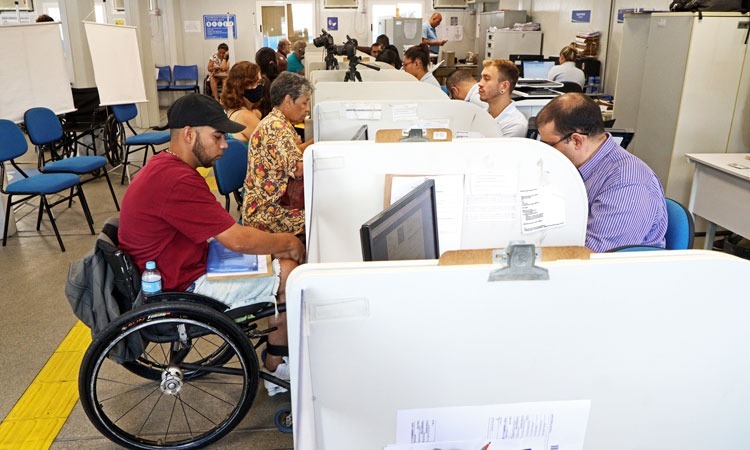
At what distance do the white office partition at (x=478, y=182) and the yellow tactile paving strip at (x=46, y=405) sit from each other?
133 cm

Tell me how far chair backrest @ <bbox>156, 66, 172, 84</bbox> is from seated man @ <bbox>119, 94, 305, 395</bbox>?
30.4ft

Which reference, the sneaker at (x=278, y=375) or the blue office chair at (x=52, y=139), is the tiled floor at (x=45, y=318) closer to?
the sneaker at (x=278, y=375)

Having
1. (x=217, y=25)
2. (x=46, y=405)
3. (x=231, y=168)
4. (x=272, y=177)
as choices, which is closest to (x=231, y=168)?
(x=231, y=168)

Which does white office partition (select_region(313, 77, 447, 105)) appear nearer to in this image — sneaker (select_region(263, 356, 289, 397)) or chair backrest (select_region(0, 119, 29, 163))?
sneaker (select_region(263, 356, 289, 397))

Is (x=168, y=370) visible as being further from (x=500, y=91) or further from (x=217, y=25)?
(x=217, y=25)

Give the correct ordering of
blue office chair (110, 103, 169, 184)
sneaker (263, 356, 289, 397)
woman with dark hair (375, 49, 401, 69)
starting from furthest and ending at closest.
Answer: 1. woman with dark hair (375, 49, 401, 69)
2. blue office chair (110, 103, 169, 184)
3. sneaker (263, 356, 289, 397)

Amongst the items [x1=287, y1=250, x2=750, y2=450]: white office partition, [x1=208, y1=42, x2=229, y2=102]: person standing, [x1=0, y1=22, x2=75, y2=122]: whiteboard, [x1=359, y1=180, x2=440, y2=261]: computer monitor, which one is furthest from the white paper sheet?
[x1=208, y1=42, x2=229, y2=102]: person standing

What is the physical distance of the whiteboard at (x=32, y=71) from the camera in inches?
184

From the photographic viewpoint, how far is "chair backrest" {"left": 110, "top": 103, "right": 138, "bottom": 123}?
5707mm

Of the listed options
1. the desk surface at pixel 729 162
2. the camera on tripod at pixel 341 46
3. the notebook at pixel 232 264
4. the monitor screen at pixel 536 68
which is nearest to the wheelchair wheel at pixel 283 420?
the notebook at pixel 232 264

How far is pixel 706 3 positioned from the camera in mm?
3859

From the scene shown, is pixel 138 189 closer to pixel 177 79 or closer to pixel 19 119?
pixel 19 119

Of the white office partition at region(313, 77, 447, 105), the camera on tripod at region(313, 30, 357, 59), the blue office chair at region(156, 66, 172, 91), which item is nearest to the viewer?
the white office partition at region(313, 77, 447, 105)

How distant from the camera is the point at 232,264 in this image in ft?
6.59
